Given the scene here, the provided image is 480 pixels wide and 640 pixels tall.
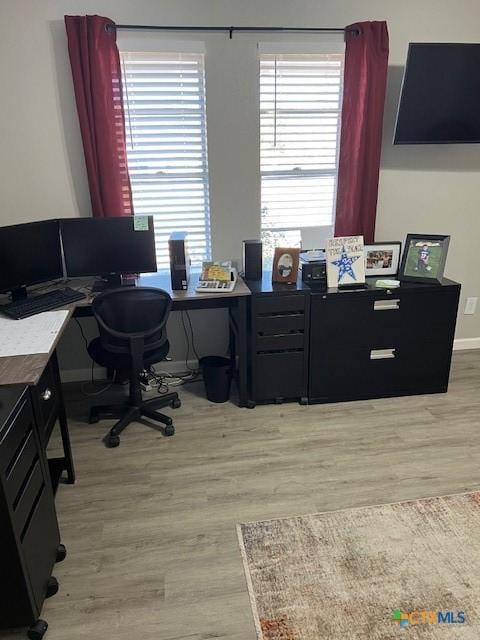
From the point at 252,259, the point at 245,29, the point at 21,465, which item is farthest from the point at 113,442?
the point at 245,29

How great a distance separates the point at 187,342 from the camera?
3398 millimetres

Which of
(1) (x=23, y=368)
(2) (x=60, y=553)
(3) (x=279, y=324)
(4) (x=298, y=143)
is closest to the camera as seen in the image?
(1) (x=23, y=368)

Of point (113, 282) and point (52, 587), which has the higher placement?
point (113, 282)

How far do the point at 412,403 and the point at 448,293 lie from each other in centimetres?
73

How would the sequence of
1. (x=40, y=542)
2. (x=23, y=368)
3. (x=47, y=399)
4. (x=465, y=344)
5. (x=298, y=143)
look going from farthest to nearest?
(x=465, y=344), (x=298, y=143), (x=47, y=399), (x=23, y=368), (x=40, y=542)

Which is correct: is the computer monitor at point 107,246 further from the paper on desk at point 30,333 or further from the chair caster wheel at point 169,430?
the chair caster wheel at point 169,430

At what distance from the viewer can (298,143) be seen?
10.2 feet

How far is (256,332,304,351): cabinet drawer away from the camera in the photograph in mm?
2803

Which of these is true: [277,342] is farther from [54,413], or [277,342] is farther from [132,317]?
[54,413]

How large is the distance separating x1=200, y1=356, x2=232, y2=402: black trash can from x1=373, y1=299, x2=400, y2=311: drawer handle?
1000 millimetres

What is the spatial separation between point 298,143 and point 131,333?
1730 mm

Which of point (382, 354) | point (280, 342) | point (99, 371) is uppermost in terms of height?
point (280, 342)

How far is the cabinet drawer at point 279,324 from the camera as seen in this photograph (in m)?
2.77

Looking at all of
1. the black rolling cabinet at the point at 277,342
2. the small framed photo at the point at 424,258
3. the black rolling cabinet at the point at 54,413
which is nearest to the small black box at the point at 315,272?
the black rolling cabinet at the point at 277,342
